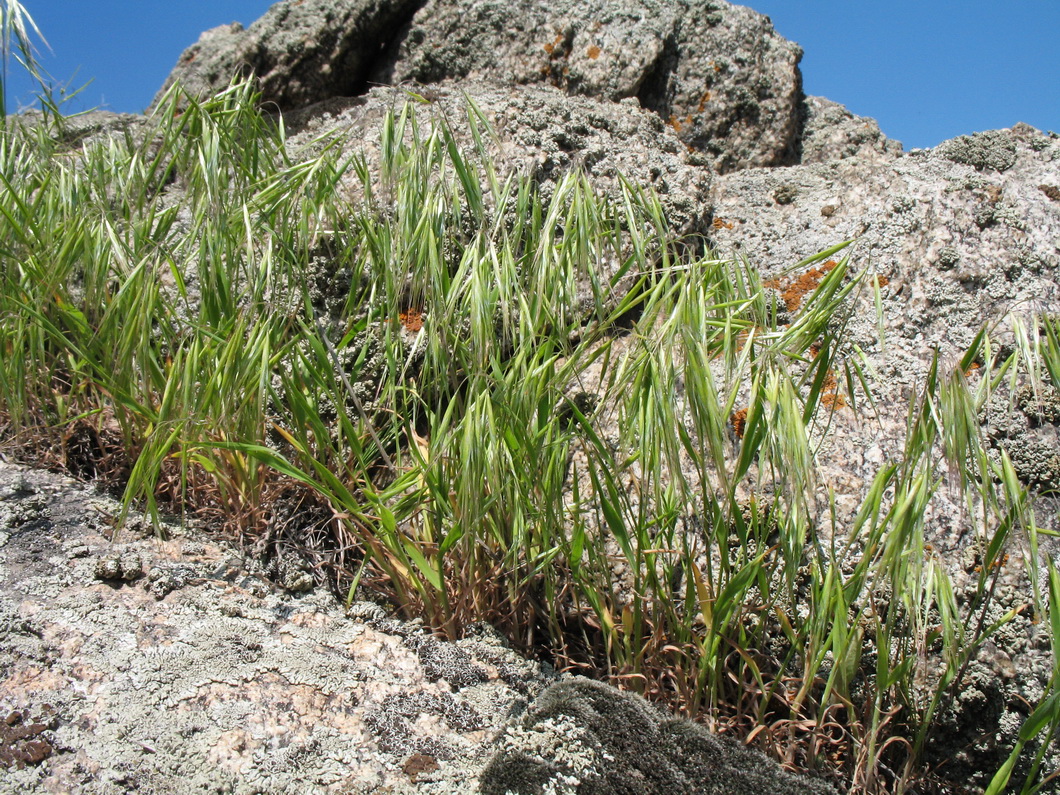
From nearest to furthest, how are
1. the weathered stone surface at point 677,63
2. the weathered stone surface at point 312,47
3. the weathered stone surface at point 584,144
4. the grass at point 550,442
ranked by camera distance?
the grass at point 550,442 → the weathered stone surface at point 584,144 → the weathered stone surface at point 677,63 → the weathered stone surface at point 312,47

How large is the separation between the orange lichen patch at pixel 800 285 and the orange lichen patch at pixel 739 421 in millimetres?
357

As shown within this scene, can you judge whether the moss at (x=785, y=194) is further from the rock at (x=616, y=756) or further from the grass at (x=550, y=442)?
the rock at (x=616, y=756)

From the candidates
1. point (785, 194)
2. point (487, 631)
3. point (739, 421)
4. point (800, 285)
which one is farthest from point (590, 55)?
point (487, 631)

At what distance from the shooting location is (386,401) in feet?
5.96

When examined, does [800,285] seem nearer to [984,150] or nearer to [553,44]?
[984,150]

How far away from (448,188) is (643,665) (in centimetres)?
123

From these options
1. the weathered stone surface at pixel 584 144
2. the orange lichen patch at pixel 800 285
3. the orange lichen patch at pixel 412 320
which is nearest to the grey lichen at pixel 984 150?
the orange lichen patch at pixel 800 285

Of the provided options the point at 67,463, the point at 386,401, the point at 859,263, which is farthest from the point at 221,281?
the point at 859,263

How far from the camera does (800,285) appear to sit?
1.91 meters

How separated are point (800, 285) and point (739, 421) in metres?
0.46

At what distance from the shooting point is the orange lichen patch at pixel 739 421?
5.53ft

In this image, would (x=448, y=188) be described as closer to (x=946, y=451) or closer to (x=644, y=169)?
(x=644, y=169)

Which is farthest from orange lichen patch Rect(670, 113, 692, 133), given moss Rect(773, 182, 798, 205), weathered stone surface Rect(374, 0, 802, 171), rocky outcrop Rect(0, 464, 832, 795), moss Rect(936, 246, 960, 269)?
rocky outcrop Rect(0, 464, 832, 795)

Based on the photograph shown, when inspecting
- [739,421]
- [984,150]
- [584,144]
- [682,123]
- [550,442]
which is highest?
[682,123]
